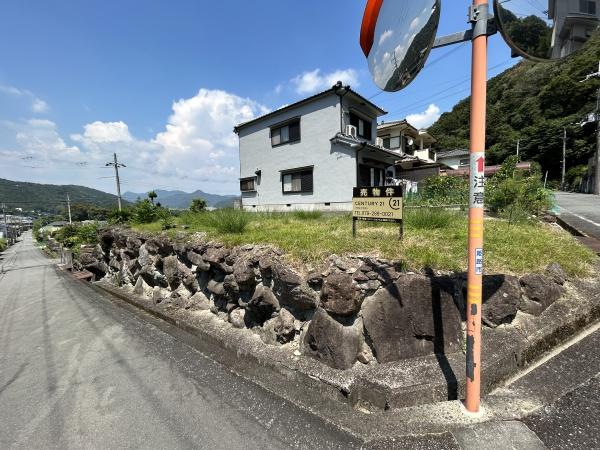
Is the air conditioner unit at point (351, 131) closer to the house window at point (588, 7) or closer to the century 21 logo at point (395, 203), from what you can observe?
the century 21 logo at point (395, 203)

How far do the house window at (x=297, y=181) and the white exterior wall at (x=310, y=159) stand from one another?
260 millimetres

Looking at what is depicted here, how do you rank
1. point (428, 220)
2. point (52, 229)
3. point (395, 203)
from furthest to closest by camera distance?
1. point (52, 229)
2. point (428, 220)
3. point (395, 203)

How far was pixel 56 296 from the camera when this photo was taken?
28.7 feet

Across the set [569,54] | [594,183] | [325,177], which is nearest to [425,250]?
[569,54]

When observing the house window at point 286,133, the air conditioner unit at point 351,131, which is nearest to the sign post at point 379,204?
the air conditioner unit at point 351,131

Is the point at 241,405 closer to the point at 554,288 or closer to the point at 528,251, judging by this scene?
the point at 554,288

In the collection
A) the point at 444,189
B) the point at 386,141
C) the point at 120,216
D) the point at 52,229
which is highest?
the point at 386,141

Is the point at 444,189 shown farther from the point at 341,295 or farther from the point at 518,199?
the point at 341,295

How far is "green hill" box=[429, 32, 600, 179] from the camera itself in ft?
104

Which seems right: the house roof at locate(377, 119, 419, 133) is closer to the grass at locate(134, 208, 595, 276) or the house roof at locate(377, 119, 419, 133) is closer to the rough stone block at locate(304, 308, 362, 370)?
the grass at locate(134, 208, 595, 276)

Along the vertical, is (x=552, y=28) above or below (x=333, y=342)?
above

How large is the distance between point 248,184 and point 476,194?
55.6 ft

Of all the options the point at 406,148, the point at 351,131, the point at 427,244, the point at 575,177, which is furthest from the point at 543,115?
the point at 427,244

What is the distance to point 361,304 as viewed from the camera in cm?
278
